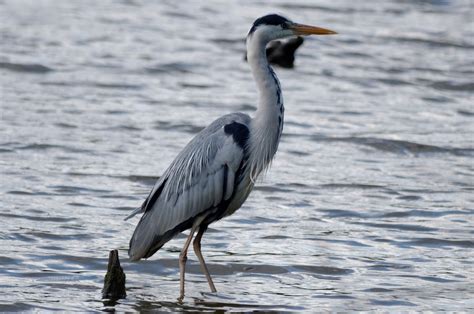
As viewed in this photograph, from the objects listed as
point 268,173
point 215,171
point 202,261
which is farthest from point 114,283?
point 268,173

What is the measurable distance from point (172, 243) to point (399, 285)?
212 cm

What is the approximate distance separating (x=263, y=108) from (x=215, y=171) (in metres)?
0.58

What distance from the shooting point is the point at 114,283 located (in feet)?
25.2

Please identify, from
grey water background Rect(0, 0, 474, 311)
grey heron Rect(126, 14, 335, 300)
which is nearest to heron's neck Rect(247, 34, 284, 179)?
grey heron Rect(126, 14, 335, 300)

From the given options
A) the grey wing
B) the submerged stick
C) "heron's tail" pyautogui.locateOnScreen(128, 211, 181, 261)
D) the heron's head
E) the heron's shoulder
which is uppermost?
the heron's head

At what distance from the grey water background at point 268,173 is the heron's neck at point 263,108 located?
998mm

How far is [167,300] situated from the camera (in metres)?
7.85

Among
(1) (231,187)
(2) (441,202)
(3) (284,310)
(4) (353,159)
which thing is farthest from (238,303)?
(4) (353,159)

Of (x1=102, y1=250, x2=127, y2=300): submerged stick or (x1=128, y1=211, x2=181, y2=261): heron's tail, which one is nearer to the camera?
(x1=102, y1=250, x2=127, y2=300): submerged stick

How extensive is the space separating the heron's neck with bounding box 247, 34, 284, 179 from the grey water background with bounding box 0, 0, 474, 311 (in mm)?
998

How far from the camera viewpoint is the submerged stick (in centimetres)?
755

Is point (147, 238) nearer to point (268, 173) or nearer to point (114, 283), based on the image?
point (114, 283)

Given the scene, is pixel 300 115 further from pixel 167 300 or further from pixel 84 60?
pixel 167 300

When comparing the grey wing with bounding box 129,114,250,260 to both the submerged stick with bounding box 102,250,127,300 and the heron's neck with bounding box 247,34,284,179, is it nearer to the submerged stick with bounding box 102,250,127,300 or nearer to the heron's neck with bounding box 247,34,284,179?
the heron's neck with bounding box 247,34,284,179
